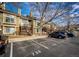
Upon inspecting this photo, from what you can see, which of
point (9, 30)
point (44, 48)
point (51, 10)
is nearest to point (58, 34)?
point (44, 48)

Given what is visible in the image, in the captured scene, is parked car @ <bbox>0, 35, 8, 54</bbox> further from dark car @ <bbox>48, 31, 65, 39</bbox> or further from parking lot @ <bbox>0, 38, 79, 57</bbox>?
dark car @ <bbox>48, 31, 65, 39</bbox>

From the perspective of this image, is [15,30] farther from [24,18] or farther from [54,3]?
[54,3]

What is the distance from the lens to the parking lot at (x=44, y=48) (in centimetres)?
310

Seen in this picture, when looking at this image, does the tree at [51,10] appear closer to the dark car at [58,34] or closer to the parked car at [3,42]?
the dark car at [58,34]

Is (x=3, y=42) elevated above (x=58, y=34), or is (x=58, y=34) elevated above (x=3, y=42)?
(x=58, y=34)

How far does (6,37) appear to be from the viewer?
10.3 ft

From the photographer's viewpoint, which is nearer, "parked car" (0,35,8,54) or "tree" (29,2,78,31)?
"parked car" (0,35,8,54)

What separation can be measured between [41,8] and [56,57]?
119 centimetres

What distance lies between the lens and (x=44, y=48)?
320 cm

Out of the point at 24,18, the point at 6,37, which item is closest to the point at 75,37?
the point at 24,18

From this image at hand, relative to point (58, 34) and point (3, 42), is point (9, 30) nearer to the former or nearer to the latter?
point (3, 42)

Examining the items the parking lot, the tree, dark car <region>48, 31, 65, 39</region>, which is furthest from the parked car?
dark car <region>48, 31, 65, 39</region>

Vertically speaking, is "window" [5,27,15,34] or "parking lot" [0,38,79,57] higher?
"window" [5,27,15,34]

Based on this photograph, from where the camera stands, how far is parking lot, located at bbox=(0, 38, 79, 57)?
3.10m
